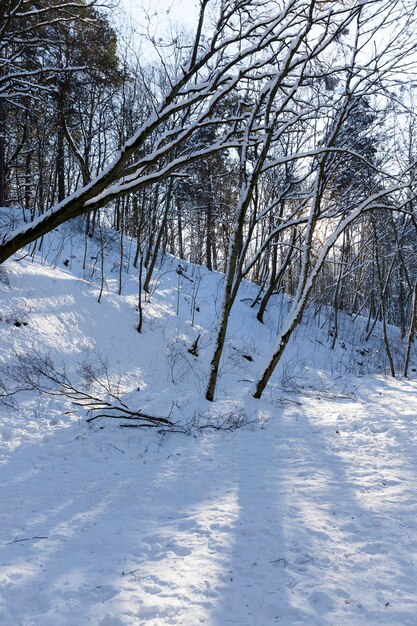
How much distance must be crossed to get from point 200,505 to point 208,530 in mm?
487

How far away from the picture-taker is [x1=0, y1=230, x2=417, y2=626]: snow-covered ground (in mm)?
2420

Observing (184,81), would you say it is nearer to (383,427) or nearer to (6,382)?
(6,382)

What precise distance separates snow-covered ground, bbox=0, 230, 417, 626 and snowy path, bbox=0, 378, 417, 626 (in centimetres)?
1

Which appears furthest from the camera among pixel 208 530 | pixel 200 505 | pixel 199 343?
pixel 199 343

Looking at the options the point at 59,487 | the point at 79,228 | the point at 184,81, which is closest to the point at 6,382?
the point at 59,487

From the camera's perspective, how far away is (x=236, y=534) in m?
3.19

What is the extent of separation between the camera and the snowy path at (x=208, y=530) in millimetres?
2379

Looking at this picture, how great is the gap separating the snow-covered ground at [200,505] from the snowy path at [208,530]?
0.05 feet

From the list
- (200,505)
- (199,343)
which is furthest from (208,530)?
(199,343)

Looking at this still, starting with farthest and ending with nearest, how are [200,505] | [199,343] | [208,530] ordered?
[199,343]
[200,505]
[208,530]

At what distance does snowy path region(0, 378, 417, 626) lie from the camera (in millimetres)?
2379

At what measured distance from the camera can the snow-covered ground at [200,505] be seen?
2.42 m

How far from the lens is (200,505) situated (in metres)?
3.73

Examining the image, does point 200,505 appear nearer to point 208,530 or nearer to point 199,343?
point 208,530
